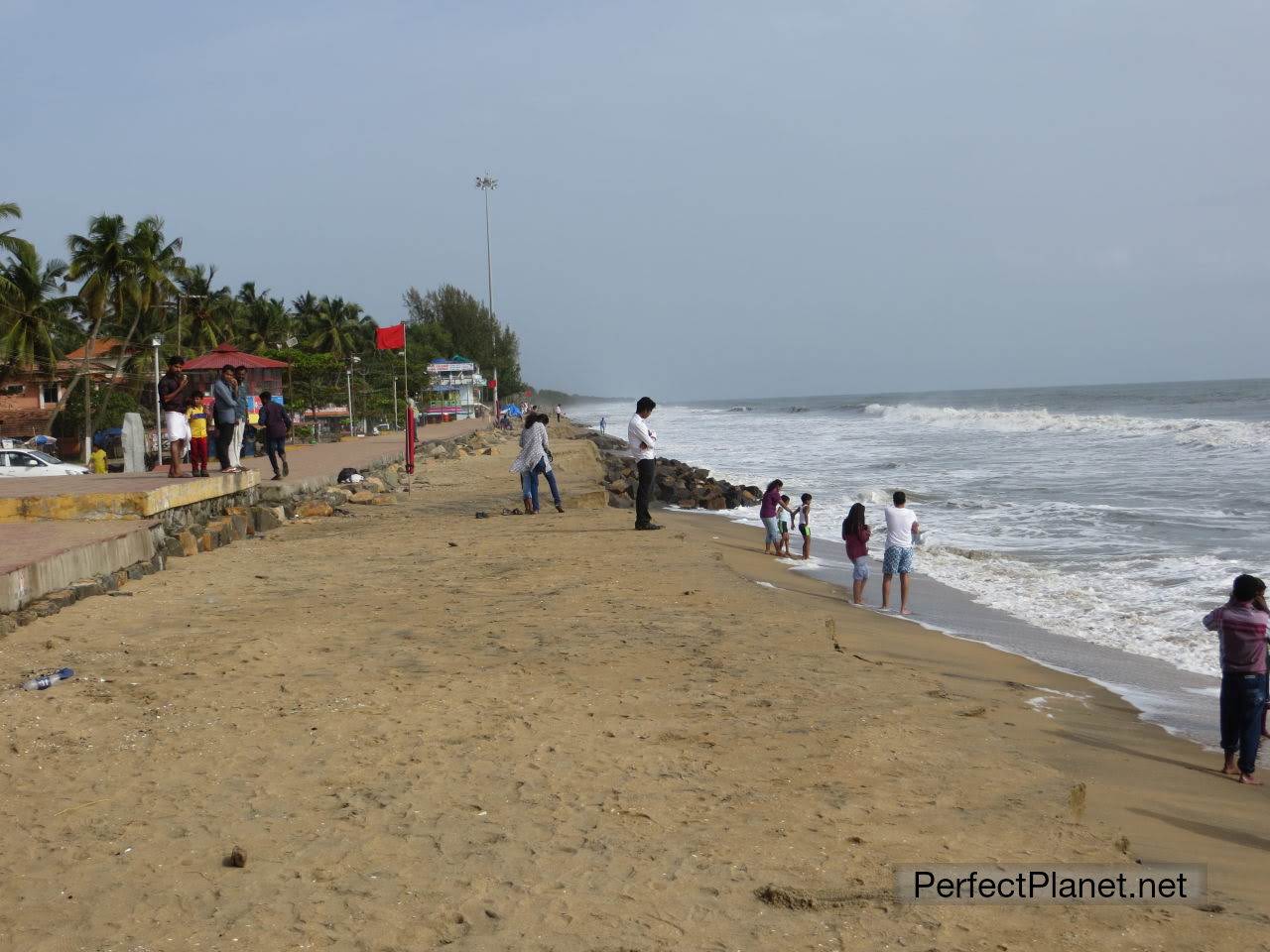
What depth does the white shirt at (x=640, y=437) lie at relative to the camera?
39.5ft

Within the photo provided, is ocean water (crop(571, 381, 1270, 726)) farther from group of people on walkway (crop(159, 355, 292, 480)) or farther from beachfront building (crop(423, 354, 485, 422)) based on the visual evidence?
beachfront building (crop(423, 354, 485, 422))

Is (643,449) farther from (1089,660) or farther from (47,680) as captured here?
(47,680)

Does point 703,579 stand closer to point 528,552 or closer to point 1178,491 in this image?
point 528,552

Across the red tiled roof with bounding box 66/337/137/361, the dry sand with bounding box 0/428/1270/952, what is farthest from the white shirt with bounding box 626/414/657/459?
the red tiled roof with bounding box 66/337/137/361

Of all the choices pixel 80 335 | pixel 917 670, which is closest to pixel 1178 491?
pixel 917 670

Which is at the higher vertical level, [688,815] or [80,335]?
[80,335]

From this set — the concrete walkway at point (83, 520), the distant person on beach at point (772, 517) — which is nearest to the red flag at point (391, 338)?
the concrete walkway at point (83, 520)

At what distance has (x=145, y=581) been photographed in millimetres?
9336

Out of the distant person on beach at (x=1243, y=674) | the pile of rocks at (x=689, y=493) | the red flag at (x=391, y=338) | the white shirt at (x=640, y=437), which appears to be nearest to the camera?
the distant person on beach at (x=1243, y=674)

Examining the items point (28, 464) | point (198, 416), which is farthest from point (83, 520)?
point (28, 464)

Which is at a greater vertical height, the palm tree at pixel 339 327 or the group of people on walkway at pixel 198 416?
the palm tree at pixel 339 327

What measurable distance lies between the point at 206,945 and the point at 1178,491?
21978 mm

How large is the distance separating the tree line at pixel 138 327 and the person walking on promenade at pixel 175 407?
23.7 metres

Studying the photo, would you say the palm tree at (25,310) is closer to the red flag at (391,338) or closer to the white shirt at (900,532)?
the red flag at (391,338)
